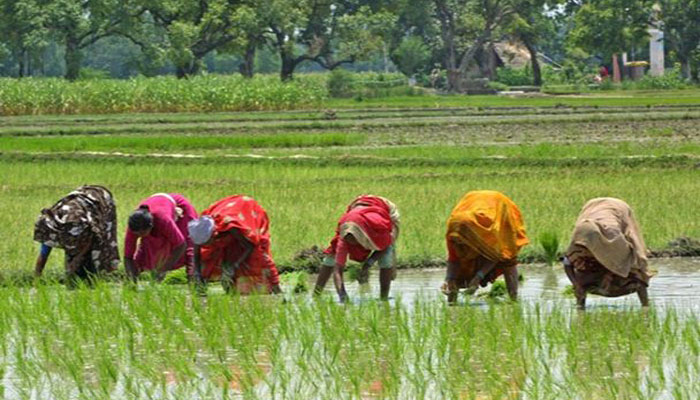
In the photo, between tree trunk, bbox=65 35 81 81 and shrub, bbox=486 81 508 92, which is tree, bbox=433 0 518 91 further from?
tree trunk, bbox=65 35 81 81

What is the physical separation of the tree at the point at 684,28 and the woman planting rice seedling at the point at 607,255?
4472cm

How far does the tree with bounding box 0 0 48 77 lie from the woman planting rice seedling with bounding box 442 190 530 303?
125 feet

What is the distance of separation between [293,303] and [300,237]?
3482 millimetres

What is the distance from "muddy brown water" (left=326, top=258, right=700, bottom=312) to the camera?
967 cm

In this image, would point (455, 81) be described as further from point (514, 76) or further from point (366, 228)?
point (366, 228)

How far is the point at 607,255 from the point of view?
29.4ft

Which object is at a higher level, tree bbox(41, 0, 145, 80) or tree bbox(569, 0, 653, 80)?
tree bbox(41, 0, 145, 80)

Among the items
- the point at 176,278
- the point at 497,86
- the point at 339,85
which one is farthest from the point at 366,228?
the point at 497,86

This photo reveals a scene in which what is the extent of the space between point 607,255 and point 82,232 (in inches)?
124

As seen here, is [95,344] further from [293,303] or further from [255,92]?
[255,92]

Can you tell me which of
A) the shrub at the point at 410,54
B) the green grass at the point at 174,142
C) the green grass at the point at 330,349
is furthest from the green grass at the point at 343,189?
the shrub at the point at 410,54

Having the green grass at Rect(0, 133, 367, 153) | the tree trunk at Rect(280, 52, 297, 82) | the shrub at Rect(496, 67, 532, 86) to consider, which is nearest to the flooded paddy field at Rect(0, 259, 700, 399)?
the green grass at Rect(0, 133, 367, 153)

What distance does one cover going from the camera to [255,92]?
130 ft

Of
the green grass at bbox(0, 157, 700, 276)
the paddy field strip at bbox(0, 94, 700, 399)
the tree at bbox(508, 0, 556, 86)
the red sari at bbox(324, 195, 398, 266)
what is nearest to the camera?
the paddy field strip at bbox(0, 94, 700, 399)
